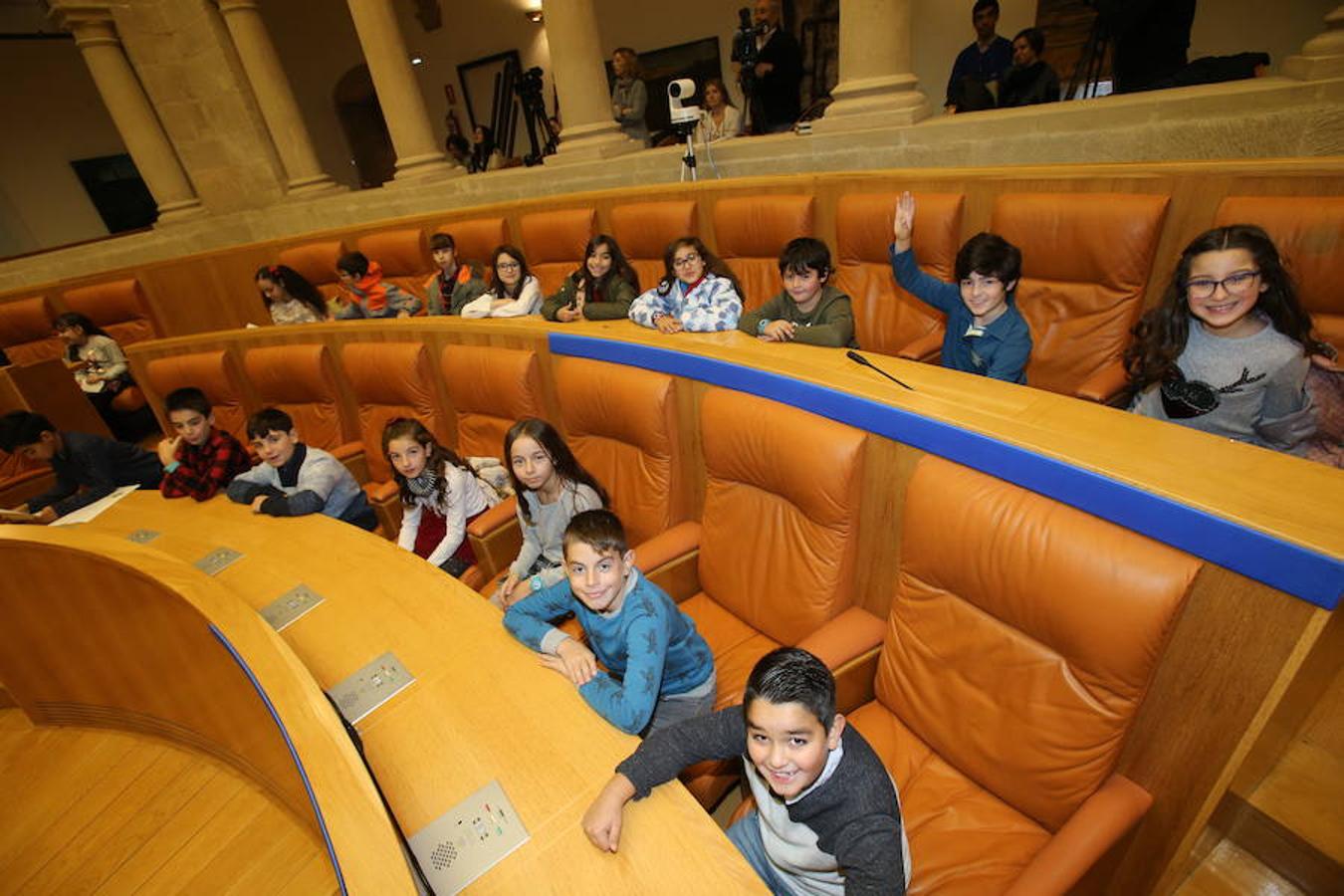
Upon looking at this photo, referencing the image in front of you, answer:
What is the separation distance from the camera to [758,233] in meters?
3.17

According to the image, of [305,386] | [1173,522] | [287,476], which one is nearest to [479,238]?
[305,386]

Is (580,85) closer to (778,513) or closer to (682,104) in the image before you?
(682,104)

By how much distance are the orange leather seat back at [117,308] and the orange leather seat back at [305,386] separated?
3105 mm

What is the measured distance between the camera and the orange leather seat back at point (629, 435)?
6.12 feet

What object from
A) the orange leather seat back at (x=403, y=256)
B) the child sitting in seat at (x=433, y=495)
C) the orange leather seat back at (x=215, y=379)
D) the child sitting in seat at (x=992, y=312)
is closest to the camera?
the child sitting in seat at (x=992, y=312)

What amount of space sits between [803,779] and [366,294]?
413cm

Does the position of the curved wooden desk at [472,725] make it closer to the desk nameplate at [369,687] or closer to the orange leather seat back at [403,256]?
the desk nameplate at [369,687]

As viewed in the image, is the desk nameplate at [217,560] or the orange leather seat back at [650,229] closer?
the desk nameplate at [217,560]

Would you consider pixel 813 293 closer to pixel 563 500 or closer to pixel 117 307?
pixel 563 500

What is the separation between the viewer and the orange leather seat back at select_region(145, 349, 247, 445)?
3.32 meters

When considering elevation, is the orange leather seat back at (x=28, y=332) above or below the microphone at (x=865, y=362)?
below

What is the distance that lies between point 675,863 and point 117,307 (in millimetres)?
6660

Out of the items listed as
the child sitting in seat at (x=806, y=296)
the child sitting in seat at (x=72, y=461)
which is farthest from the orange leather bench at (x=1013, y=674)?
the child sitting in seat at (x=72, y=461)

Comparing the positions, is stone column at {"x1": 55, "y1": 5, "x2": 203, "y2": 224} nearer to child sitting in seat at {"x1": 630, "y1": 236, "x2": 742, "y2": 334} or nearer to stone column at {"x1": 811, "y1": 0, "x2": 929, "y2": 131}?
child sitting in seat at {"x1": 630, "y1": 236, "x2": 742, "y2": 334}
